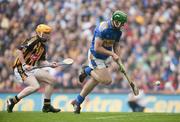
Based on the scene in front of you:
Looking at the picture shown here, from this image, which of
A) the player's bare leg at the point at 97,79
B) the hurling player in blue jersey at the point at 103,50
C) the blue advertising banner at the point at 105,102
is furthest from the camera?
the blue advertising banner at the point at 105,102

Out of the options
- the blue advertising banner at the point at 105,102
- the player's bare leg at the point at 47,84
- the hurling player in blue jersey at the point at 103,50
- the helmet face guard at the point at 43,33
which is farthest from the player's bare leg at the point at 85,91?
the blue advertising banner at the point at 105,102

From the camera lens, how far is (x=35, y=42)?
1452 cm

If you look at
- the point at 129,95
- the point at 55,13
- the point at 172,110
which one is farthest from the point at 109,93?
the point at 55,13

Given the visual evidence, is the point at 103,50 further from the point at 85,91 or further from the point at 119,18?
the point at 85,91

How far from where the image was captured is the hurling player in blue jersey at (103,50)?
1344 cm

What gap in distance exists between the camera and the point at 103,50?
13.5 metres

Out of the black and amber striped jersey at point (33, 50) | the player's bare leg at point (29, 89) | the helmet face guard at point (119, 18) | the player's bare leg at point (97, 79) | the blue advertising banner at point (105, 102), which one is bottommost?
the blue advertising banner at point (105, 102)

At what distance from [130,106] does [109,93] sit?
796 millimetres

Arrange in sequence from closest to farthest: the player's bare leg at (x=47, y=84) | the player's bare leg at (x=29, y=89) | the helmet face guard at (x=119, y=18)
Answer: the helmet face guard at (x=119, y=18), the player's bare leg at (x=29, y=89), the player's bare leg at (x=47, y=84)

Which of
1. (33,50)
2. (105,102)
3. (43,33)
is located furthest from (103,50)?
(105,102)

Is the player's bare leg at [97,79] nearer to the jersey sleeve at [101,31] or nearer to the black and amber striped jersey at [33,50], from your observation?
the jersey sleeve at [101,31]

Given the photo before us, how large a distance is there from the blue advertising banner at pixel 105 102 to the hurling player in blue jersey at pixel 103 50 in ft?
19.4

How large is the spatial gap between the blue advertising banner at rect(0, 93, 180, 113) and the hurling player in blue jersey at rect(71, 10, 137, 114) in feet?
19.4

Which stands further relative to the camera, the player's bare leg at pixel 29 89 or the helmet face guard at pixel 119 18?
the player's bare leg at pixel 29 89
